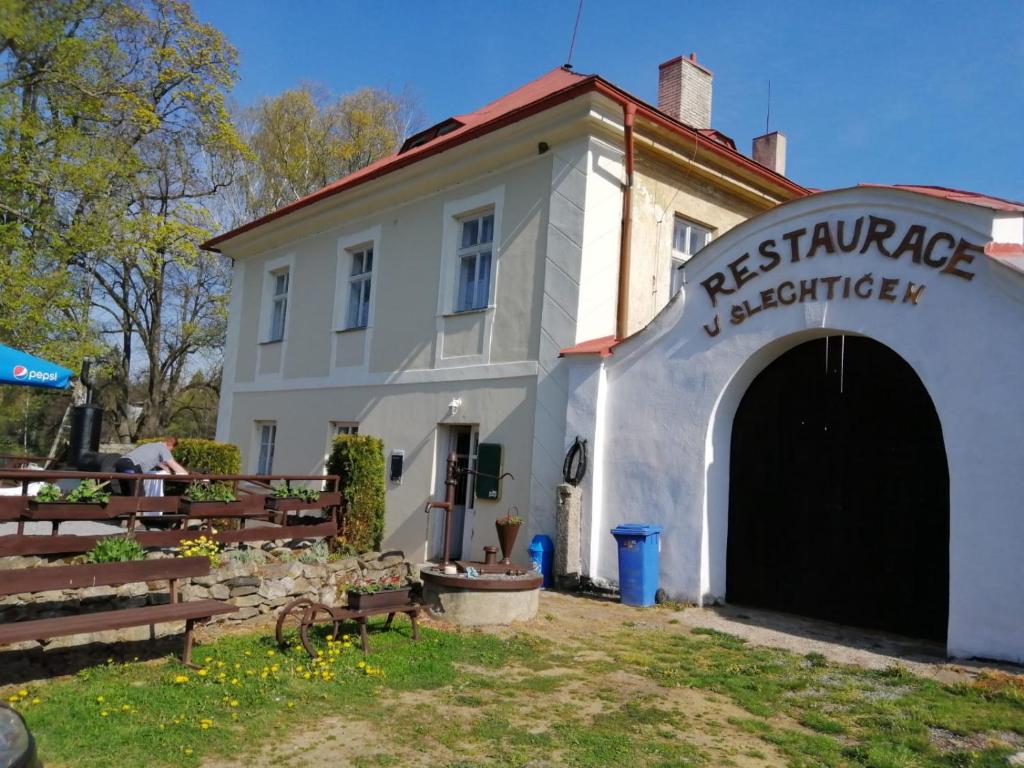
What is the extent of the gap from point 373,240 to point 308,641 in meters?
9.27

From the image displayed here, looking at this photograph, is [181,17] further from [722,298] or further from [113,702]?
[113,702]

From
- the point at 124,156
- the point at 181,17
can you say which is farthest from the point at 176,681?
the point at 181,17

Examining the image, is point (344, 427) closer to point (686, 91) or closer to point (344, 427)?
point (344, 427)

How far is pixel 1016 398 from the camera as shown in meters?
6.30

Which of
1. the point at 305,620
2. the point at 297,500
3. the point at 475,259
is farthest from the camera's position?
the point at 475,259

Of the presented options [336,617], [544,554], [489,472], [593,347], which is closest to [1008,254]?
[593,347]

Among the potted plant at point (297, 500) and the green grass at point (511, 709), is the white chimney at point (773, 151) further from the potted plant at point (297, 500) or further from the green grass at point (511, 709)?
the green grass at point (511, 709)

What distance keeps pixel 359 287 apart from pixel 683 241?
19.8 ft

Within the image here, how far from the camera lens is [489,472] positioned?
35.7ft

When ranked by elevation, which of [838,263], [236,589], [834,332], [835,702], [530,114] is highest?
[530,114]

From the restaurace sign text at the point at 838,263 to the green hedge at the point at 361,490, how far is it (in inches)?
187

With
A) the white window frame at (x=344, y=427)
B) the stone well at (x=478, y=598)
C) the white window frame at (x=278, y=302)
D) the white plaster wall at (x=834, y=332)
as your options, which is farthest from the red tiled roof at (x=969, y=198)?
the white window frame at (x=278, y=302)

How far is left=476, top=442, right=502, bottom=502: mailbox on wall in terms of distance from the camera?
35.3ft

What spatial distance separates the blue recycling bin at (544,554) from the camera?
9.60 meters
